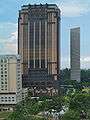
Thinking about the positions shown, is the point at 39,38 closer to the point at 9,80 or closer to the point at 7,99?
the point at 9,80

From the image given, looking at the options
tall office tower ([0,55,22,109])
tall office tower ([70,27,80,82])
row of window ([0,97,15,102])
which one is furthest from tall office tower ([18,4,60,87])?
tall office tower ([70,27,80,82])

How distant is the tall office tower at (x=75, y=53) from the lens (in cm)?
6875

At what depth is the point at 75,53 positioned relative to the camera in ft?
230

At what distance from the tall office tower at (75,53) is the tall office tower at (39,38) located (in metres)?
17.5

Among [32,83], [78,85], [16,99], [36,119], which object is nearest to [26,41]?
[32,83]

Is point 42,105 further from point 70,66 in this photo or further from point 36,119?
point 70,66

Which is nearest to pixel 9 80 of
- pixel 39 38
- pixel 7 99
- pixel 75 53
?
pixel 7 99

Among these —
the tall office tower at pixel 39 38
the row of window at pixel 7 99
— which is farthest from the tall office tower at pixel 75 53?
the row of window at pixel 7 99

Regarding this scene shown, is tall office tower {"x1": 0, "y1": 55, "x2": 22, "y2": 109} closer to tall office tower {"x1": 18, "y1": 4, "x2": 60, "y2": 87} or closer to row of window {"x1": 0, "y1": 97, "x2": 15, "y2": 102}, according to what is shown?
row of window {"x1": 0, "y1": 97, "x2": 15, "y2": 102}

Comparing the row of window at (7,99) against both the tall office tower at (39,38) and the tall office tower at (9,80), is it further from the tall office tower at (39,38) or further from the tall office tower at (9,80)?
the tall office tower at (39,38)

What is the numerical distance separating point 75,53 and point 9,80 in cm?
3242

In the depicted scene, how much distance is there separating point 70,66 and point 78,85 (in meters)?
14.2

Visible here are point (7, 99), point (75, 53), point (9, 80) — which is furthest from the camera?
point (75, 53)

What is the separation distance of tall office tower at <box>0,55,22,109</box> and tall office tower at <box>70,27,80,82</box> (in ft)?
97.0
